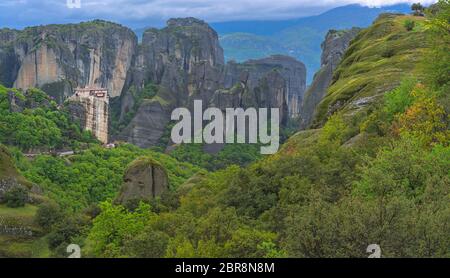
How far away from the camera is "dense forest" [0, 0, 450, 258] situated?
17297mm

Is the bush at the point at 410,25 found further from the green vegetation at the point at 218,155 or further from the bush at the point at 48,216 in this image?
the green vegetation at the point at 218,155

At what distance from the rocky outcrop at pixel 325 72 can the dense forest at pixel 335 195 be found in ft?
123

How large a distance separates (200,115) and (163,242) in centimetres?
11888

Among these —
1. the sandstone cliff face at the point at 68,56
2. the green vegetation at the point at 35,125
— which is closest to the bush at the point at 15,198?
the green vegetation at the point at 35,125

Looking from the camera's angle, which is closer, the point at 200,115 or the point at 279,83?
the point at 200,115

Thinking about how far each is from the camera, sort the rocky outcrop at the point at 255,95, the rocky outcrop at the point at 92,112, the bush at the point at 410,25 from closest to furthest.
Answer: the bush at the point at 410,25 < the rocky outcrop at the point at 92,112 < the rocky outcrop at the point at 255,95

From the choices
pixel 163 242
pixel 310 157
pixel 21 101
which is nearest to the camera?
pixel 163 242

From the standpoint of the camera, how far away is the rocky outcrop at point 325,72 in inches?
4380

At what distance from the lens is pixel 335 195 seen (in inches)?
1120

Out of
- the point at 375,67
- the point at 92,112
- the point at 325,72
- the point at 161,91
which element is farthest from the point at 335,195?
the point at 161,91

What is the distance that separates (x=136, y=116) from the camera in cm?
14300

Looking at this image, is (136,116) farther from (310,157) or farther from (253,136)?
(310,157)
